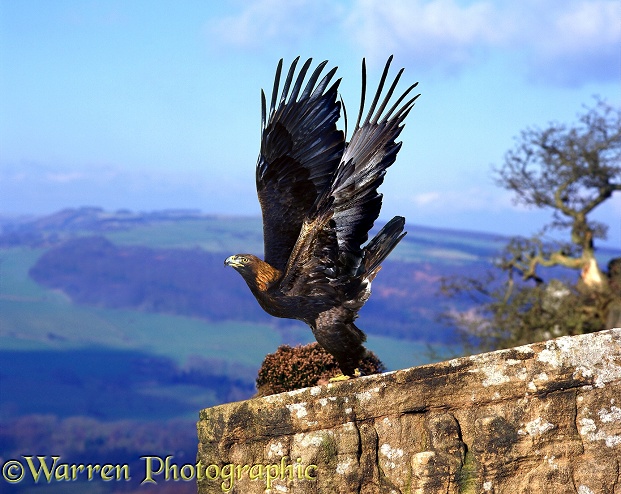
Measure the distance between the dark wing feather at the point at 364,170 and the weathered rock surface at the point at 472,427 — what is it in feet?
4.91

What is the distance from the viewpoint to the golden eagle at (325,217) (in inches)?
299

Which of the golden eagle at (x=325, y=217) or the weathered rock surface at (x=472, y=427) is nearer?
the weathered rock surface at (x=472, y=427)

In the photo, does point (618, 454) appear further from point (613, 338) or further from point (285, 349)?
point (285, 349)

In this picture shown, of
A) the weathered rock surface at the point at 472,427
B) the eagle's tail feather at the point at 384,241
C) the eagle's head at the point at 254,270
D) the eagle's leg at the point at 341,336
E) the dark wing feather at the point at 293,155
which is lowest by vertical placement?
the weathered rock surface at the point at 472,427

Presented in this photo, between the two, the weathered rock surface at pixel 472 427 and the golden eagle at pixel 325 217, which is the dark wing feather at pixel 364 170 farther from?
the weathered rock surface at pixel 472 427

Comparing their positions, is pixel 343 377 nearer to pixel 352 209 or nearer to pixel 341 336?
pixel 341 336

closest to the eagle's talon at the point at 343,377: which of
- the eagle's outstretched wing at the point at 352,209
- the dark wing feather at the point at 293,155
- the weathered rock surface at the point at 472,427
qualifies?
the weathered rock surface at the point at 472,427

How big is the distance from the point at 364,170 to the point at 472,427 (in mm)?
2641

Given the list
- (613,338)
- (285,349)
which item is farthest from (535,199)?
(613,338)

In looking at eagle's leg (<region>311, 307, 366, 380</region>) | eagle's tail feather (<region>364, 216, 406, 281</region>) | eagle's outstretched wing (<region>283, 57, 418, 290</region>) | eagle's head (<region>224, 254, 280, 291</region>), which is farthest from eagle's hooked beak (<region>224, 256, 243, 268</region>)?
eagle's tail feather (<region>364, 216, 406, 281</region>)

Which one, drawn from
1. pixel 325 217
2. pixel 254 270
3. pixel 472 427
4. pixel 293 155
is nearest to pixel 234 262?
pixel 254 270

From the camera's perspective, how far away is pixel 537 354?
7027 millimetres

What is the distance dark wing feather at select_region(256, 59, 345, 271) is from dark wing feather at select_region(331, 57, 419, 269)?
0.46m

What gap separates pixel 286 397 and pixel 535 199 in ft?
62.5
